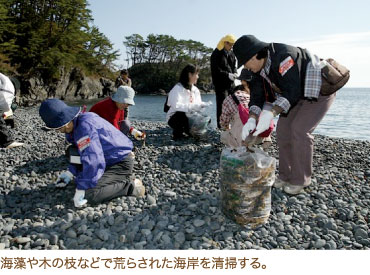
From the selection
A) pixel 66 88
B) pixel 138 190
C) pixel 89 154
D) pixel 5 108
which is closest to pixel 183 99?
pixel 138 190

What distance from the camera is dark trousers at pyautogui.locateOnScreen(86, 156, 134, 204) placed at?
3.10 metres

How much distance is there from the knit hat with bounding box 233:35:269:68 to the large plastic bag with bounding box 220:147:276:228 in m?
0.88

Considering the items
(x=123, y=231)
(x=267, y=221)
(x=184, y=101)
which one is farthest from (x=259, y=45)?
(x=184, y=101)

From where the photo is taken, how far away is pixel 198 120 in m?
5.71

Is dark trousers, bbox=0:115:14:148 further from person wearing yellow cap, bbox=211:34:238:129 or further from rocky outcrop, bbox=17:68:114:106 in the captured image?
rocky outcrop, bbox=17:68:114:106

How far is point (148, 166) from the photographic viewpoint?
4438 millimetres

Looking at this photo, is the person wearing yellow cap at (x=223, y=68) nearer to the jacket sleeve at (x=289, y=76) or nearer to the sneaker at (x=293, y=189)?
the sneaker at (x=293, y=189)

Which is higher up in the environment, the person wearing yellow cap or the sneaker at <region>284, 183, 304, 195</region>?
the person wearing yellow cap

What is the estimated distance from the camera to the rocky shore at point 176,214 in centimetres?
250

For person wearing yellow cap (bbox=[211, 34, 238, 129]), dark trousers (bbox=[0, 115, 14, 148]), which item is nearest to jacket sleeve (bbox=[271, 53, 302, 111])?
person wearing yellow cap (bbox=[211, 34, 238, 129])

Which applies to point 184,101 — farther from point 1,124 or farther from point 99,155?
point 1,124

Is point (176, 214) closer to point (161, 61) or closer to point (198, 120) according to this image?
point (198, 120)

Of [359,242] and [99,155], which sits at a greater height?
[99,155]

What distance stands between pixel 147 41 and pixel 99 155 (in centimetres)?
6016
